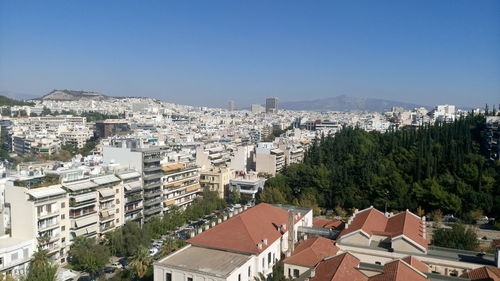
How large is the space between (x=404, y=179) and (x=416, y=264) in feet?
85.0

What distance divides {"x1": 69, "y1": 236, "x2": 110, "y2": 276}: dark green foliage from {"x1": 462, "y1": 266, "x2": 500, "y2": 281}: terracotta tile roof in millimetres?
23819

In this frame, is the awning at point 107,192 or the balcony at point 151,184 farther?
the balcony at point 151,184

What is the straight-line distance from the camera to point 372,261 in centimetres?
2555

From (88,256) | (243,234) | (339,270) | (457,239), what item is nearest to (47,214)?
(88,256)

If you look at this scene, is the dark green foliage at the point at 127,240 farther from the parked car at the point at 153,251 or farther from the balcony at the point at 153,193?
the balcony at the point at 153,193

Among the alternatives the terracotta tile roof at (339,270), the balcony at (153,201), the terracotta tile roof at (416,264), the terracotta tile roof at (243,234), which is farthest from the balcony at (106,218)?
the terracotta tile roof at (416,264)

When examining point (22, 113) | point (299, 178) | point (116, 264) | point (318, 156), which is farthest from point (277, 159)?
point (22, 113)

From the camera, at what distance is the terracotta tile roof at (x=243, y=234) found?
24609 mm

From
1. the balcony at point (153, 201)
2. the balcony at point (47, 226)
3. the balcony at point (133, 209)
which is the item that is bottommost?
the balcony at point (133, 209)

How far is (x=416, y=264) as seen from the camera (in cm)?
2327

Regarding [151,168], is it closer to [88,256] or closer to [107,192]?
[107,192]

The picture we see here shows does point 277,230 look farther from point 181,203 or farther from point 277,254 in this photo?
point 181,203

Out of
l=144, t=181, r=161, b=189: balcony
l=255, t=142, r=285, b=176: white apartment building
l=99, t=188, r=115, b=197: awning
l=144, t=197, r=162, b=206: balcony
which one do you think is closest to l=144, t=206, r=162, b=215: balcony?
l=144, t=197, r=162, b=206: balcony

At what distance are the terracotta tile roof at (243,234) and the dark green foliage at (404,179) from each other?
17980 millimetres
